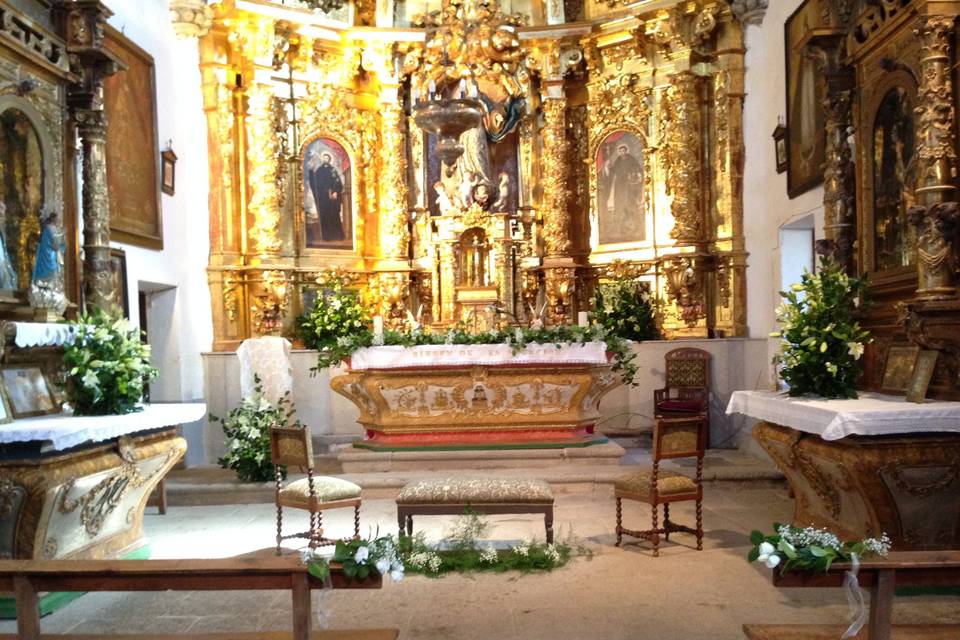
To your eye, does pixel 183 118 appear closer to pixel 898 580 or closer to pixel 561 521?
pixel 561 521

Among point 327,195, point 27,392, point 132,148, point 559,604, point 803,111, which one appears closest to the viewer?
point 559,604

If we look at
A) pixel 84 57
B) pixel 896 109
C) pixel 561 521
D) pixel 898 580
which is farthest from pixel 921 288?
pixel 84 57

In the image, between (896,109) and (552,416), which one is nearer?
(896,109)

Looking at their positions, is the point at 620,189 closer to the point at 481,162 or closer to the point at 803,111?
the point at 481,162

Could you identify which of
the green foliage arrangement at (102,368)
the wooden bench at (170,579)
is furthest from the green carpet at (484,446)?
the wooden bench at (170,579)

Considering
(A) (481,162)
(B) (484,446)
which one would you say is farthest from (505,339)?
(A) (481,162)

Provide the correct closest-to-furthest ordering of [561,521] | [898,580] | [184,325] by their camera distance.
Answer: [898,580] → [561,521] → [184,325]

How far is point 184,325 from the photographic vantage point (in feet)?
35.1

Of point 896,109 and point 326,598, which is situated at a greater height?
point 896,109

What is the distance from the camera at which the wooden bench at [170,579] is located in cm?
369

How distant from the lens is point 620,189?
1292 centimetres

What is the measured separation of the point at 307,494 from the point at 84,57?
3.95m

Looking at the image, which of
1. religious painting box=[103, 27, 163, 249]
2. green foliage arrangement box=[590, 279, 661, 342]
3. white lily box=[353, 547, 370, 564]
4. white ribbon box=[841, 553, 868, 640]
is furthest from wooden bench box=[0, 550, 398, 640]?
green foliage arrangement box=[590, 279, 661, 342]

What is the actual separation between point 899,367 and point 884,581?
3069mm
